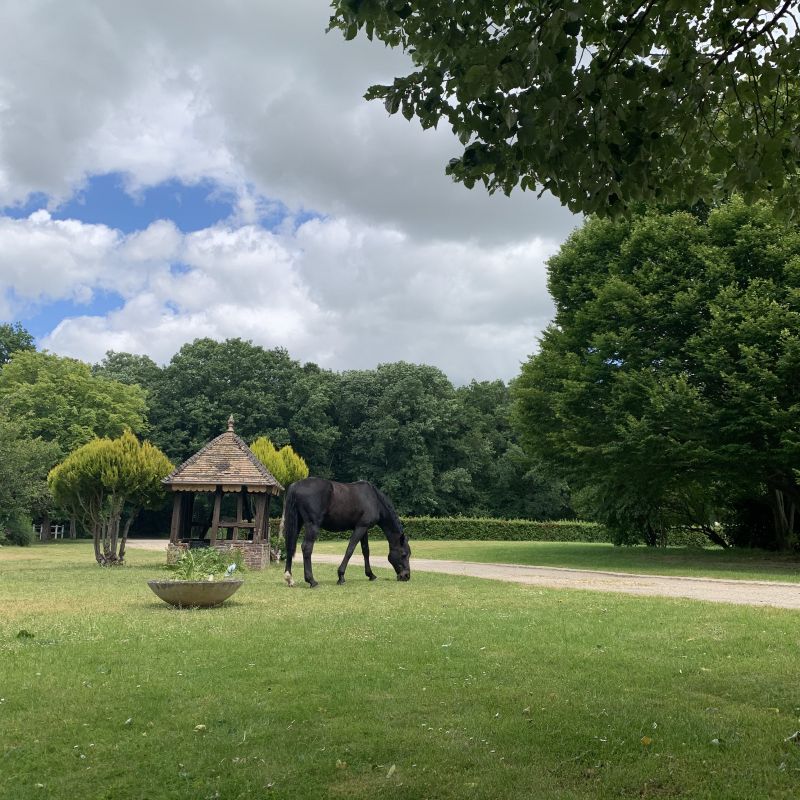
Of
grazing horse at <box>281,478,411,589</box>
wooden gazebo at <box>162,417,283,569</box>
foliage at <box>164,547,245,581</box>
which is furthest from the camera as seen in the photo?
wooden gazebo at <box>162,417,283,569</box>

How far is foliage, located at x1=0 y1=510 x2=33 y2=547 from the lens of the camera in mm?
42088

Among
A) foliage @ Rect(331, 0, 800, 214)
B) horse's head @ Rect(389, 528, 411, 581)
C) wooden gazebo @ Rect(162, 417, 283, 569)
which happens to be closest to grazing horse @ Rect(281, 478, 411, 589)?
horse's head @ Rect(389, 528, 411, 581)

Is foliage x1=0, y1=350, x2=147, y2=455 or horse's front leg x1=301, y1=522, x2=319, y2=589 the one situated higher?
foliage x1=0, y1=350, x2=147, y2=455

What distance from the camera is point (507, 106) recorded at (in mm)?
5109

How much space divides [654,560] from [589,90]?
85.8 feet

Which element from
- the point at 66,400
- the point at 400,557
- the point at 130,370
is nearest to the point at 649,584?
the point at 400,557

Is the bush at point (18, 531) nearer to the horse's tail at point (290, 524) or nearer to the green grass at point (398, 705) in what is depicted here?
the horse's tail at point (290, 524)

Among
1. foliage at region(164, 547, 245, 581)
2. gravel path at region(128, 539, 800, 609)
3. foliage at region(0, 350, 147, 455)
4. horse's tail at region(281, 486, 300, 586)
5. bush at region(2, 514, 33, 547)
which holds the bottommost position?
bush at region(2, 514, 33, 547)

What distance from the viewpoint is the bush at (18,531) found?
140ft

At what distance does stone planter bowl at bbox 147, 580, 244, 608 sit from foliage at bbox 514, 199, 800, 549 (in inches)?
626

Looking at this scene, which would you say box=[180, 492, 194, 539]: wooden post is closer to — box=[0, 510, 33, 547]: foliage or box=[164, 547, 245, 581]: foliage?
box=[164, 547, 245, 581]: foliage

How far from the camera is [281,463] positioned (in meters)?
31.8

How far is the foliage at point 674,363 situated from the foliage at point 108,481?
47.3ft

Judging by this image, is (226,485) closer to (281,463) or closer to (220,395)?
(281,463)
